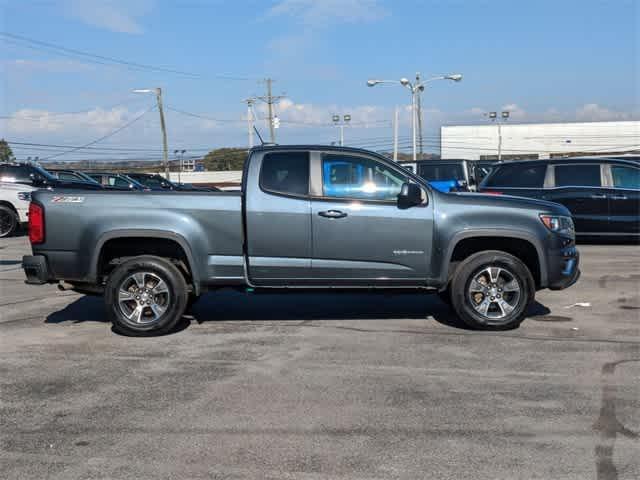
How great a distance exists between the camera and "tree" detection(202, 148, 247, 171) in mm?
91562

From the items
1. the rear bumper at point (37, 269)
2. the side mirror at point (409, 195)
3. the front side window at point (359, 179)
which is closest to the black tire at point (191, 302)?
the rear bumper at point (37, 269)

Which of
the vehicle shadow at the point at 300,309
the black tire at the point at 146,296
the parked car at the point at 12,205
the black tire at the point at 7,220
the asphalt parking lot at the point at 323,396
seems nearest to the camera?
the asphalt parking lot at the point at 323,396

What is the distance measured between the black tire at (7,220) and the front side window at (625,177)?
14084mm

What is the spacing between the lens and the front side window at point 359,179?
22.6ft

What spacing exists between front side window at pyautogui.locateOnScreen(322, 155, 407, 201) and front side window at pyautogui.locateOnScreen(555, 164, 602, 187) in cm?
776

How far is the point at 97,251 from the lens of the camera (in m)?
6.67

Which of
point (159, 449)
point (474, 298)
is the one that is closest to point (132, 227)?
point (159, 449)

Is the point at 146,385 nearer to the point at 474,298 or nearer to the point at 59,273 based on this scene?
the point at 59,273

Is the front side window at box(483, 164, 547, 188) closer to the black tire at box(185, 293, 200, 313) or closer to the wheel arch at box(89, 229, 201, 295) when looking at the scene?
the black tire at box(185, 293, 200, 313)

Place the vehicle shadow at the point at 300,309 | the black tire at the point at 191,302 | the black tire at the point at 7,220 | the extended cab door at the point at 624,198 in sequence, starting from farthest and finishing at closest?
the black tire at the point at 7,220 < the extended cab door at the point at 624,198 < the black tire at the point at 191,302 < the vehicle shadow at the point at 300,309

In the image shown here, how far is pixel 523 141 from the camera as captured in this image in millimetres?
80250

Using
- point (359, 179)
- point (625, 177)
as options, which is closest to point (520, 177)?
point (625, 177)

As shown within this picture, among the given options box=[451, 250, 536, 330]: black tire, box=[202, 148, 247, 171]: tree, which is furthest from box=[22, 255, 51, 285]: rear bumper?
box=[202, 148, 247, 171]: tree

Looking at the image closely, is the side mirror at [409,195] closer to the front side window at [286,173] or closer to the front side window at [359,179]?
the front side window at [359,179]
